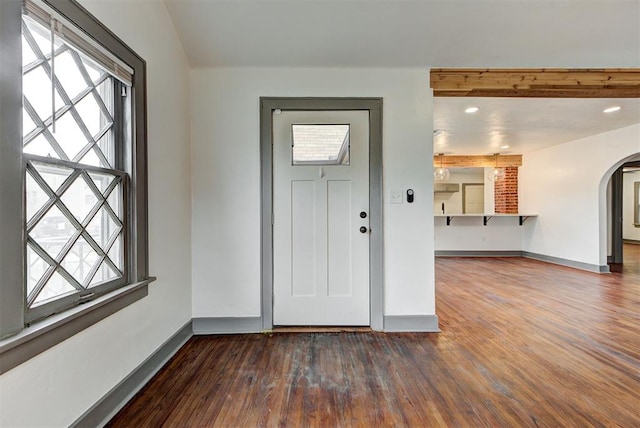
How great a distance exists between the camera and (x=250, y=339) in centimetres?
228

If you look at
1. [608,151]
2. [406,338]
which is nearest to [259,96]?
[406,338]

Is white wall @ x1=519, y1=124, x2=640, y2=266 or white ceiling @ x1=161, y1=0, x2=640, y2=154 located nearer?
white ceiling @ x1=161, y1=0, x2=640, y2=154

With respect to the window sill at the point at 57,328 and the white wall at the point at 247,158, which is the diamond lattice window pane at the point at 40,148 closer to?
the window sill at the point at 57,328

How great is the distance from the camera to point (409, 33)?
2090mm

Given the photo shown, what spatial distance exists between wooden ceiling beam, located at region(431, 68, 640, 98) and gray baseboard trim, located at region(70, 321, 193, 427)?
10.2 ft

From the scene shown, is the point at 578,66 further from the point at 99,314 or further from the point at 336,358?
the point at 99,314

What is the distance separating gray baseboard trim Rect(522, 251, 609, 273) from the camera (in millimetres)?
4594

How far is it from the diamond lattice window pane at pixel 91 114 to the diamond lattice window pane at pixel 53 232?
49 centimetres

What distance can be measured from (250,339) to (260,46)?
2426 mm

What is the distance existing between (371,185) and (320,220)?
560mm

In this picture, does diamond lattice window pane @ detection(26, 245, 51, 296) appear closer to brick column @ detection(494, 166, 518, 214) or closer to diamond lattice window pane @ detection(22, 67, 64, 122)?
diamond lattice window pane @ detection(22, 67, 64, 122)

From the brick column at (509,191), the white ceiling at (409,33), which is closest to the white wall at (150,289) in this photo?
the white ceiling at (409,33)

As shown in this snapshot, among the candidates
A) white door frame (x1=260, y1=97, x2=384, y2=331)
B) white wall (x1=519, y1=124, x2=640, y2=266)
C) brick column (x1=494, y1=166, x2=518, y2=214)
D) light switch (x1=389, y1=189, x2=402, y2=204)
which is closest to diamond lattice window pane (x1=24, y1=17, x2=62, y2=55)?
white door frame (x1=260, y1=97, x2=384, y2=331)

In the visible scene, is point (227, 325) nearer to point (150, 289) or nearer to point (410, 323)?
point (150, 289)
